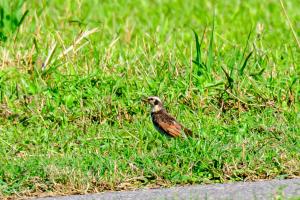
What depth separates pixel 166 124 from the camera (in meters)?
8.28

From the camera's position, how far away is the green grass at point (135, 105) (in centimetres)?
733

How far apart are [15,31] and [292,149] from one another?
172 inches

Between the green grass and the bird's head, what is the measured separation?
190mm

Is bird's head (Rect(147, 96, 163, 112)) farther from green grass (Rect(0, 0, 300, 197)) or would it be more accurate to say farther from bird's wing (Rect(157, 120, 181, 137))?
bird's wing (Rect(157, 120, 181, 137))

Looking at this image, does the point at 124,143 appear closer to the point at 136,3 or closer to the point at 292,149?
the point at 292,149

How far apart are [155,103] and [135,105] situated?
0.45 metres

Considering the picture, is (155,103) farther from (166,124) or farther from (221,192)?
(221,192)

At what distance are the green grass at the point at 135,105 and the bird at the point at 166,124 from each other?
0.29ft

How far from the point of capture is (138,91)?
30.7 ft

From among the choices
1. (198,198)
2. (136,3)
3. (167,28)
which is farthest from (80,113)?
(136,3)

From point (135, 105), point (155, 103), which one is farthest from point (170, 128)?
point (135, 105)

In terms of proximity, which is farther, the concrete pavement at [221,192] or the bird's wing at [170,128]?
the bird's wing at [170,128]

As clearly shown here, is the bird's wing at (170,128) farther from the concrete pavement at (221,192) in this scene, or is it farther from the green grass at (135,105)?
the concrete pavement at (221,192)

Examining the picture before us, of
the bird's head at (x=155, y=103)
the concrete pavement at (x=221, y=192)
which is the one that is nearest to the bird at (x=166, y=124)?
the bird's head at (x=155, y=103)
